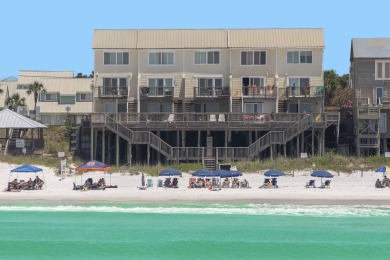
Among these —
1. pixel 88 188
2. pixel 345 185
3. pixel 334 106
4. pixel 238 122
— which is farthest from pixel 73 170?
pixel 334 106

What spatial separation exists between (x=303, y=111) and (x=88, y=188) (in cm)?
1915

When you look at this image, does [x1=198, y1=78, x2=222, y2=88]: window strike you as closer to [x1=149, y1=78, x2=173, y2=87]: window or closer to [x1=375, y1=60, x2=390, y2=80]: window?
[x1=149, y1=78, x2=173, y2=87]: window

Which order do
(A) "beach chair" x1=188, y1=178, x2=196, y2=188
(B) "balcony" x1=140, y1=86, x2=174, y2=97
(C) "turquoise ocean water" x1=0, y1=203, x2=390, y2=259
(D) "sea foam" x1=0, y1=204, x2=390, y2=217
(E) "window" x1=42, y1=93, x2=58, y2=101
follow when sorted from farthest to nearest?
(E) "window" x1=42, y1=93, x2=58, y2=101, (B) "balcony" x1=140, y1=86, x2=174, y2=97, (A) "beach chair" x1=188, y1=178, x2=196, y2=188, (D) "sea foam" x1=0, y1=204, x2=390, y2=217, (C) "turquoise ocean water" x1=0, y1=203, x2=390, y2=259

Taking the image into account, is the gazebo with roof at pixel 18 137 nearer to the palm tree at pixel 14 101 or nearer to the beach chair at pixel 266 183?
the palm tree at pixel 14 101

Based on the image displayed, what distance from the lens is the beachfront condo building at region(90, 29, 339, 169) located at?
227 feet

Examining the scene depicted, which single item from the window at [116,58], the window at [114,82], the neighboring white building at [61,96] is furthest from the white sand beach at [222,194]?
the neighboring white building at [61,96]

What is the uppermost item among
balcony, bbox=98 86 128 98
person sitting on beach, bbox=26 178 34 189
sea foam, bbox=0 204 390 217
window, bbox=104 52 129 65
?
window, bbox=104 52 129 65

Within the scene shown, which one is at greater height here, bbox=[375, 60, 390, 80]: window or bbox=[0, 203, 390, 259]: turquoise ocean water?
bbox=[375, 60, 390, 80]: window

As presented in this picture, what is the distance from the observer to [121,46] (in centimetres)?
7150

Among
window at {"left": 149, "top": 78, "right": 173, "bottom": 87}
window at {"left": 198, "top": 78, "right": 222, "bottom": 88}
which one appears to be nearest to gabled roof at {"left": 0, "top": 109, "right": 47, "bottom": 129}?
window at {"left": 149, "top": 78, "right": 173, "bottom": 87}

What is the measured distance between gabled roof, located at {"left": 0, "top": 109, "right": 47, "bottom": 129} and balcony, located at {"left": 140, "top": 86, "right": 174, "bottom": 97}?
792 centimetres

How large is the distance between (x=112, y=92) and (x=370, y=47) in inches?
735

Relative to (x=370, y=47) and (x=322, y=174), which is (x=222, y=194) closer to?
(x=322, y=174)

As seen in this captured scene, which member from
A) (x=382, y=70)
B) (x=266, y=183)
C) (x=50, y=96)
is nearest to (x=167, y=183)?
(x=266, y=183)
